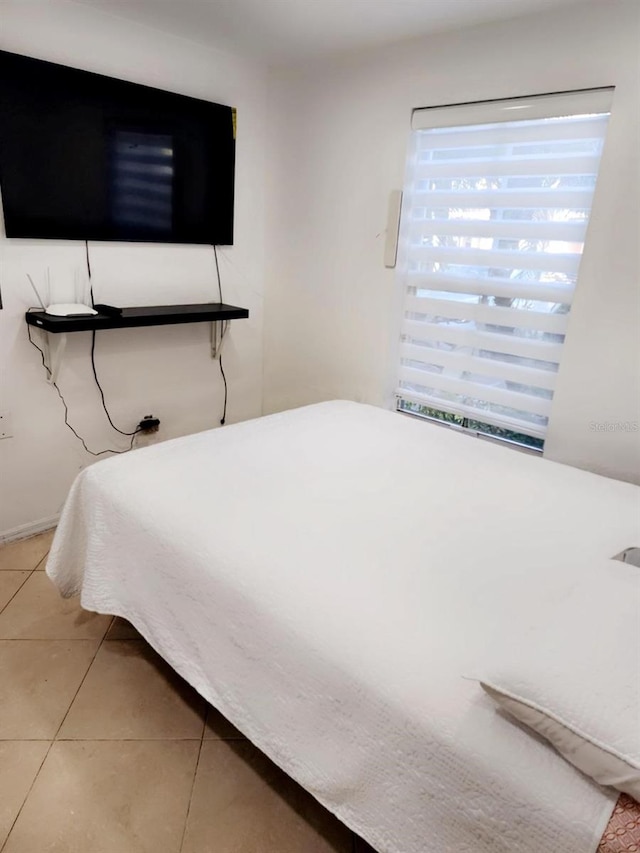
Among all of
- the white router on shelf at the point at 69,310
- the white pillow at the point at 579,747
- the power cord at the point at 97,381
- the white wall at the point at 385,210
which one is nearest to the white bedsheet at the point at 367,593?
the white pillow at the point at 579,747

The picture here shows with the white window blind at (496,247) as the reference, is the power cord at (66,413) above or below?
below

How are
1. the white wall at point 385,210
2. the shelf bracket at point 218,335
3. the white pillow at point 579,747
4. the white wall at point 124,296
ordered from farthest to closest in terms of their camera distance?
1. the shelf bracket at point 218,335
2. the white wall at point 124,296
3. the white wall at point 385,210
4. the white pillow at point 579,747

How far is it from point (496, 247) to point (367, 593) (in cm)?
172

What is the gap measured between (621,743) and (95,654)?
1675 mm

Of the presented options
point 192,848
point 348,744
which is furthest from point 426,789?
point 192,848

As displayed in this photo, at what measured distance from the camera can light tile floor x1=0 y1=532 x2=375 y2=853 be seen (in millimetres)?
1292

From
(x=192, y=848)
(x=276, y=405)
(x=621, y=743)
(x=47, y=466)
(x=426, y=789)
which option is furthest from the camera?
(x=276, y=405)

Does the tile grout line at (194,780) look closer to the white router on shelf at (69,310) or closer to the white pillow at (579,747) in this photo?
the white pillow at (579,747)

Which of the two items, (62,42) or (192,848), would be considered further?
(62,42)

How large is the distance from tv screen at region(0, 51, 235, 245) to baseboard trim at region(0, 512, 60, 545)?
4.38 ft

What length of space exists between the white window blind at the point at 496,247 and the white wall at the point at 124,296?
40.4 inches

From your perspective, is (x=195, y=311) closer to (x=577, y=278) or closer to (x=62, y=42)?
(x=62, y=42)

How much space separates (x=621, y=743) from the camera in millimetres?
785

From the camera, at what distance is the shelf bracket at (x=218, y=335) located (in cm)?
304
